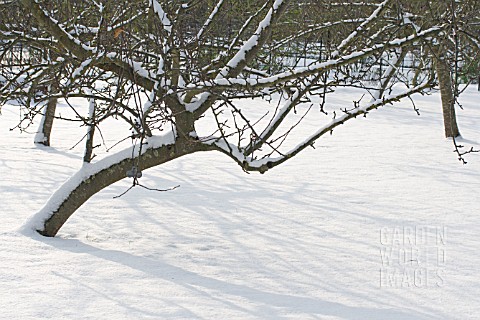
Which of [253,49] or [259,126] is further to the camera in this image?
[259,126]

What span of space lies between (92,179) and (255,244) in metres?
1.44

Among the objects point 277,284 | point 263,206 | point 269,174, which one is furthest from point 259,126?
point 277,284

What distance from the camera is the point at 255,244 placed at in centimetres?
596

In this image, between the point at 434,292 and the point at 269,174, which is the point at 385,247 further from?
the point at 269,174

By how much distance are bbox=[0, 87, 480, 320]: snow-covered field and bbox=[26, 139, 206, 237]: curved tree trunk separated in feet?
0.59

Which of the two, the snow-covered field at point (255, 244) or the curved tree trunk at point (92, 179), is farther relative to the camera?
the curved tree trunk at point (92, 179)

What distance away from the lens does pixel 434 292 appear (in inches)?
186

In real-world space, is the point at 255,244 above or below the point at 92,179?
below

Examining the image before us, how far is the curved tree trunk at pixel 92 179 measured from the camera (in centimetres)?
541

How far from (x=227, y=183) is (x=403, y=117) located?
294 inches

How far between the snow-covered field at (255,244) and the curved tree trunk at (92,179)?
181 mm

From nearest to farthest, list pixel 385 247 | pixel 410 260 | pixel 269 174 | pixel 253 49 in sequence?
1. pixel 253 49
2. pixel 410 260
3. pixel 385 247
4. pixel 269 174

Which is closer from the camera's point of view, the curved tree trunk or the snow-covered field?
the snow-covered field

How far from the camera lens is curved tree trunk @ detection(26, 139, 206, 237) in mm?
5414
